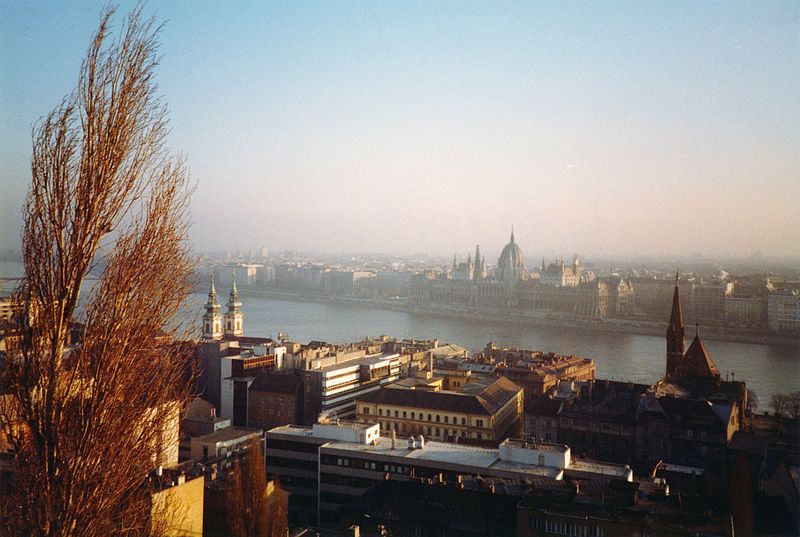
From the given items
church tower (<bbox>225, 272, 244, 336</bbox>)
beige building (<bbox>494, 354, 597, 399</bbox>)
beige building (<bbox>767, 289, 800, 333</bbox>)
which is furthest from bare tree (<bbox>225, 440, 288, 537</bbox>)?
beige building (<bbox>767, 289, 800, 333</bbox>)

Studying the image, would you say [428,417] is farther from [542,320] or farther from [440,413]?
[542,320]

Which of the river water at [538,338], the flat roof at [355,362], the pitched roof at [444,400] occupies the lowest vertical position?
the river water at [538,338]

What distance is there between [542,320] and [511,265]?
6.06m

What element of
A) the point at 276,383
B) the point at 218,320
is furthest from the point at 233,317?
the point at 276,383

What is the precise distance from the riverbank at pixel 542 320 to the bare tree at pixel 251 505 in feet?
29.6

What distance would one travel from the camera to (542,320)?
20234 mm

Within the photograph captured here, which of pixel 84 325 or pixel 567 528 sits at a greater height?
pixel 84 325

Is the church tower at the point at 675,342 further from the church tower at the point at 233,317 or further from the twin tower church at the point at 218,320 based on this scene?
the church tower at the point at 233,317

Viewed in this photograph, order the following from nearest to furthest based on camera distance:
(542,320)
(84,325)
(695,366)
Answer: (84,325)
(695,366)
(542,320)

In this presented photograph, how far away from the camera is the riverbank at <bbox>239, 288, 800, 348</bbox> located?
13.5 meters

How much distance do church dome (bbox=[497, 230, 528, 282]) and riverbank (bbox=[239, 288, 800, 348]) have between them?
289cm

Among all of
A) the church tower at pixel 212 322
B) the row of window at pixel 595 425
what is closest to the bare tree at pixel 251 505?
the row of window at pixel 595 425

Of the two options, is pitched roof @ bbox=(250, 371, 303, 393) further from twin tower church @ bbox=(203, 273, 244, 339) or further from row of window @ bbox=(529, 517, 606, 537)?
row of window @ bbox=(529, 517, 606, 537)

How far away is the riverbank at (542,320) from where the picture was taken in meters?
13.5
